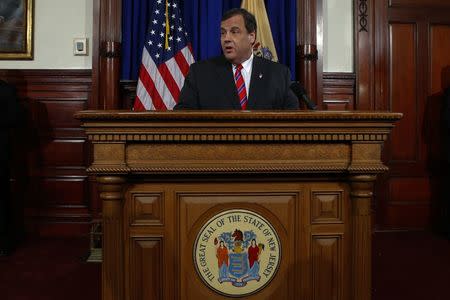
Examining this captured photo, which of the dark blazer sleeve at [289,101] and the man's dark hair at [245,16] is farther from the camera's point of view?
the man's dark hair at [245,16]

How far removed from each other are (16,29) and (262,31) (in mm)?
2262

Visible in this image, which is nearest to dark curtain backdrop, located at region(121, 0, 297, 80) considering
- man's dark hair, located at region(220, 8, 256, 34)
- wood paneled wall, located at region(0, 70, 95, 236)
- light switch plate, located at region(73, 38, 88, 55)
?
light switch plate, located at region(73, 38, 88, 55)

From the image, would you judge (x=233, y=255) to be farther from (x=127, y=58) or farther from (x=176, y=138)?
(x=127, y=58)

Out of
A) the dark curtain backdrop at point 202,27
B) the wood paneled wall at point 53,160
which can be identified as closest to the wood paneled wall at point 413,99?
the dark curtain backdrop at point 202,27

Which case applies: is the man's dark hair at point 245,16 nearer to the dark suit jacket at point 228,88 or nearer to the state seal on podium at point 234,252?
the dark suit jacket at point 228,88

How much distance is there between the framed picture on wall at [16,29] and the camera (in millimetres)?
4414

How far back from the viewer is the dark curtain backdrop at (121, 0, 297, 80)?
4.30 metres

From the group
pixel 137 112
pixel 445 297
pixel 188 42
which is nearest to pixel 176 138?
pixel 137 112

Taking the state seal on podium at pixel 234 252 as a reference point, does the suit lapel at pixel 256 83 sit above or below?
above

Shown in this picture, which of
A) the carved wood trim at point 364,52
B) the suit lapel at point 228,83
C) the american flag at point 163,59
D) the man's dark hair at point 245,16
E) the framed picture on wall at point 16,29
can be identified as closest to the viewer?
the suit lapel at point 228,83

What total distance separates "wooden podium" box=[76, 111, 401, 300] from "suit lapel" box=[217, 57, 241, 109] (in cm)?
69

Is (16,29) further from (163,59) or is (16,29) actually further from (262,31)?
(262,31)

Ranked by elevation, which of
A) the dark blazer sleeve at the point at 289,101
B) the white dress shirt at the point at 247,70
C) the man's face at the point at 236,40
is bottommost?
the dark blazer sleeve at the point at 289,101

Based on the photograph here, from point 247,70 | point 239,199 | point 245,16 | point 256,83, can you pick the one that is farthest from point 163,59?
point 239,199
